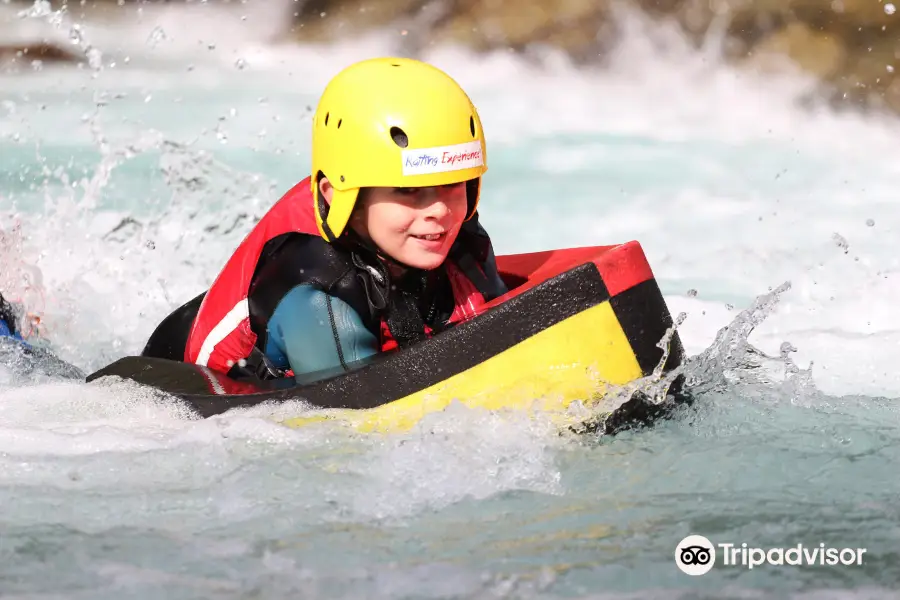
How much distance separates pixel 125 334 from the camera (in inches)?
205

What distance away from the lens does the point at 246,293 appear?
3.39 metres

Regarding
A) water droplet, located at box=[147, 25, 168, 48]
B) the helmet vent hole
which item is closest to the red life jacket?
the helmet vent hole

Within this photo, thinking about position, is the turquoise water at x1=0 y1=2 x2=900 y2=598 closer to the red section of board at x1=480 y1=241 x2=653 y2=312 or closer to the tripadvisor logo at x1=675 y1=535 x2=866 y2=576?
the tripadvisor logo at x1=675 y1=535 x2=866 y2=576

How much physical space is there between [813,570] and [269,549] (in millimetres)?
1164

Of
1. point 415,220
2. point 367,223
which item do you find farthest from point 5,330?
point 415,220

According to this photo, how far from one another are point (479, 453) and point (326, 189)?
0.87m

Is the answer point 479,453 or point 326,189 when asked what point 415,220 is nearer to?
point 326,189

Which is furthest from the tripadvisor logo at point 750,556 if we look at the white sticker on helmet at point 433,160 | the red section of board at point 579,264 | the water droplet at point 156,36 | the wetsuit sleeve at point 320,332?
the water droplet at point 156,36

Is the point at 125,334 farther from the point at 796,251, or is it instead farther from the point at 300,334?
the point at 796,251

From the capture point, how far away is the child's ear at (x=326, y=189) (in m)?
3.21

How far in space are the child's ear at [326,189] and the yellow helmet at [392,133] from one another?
0.09ft

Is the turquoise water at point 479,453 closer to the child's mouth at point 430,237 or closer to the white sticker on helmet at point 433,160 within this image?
the child's mouth at point 430,237

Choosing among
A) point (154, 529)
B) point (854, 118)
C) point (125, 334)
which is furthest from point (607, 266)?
point (854, 118)

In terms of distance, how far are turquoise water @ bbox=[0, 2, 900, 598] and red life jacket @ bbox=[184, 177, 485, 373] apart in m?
0.27
